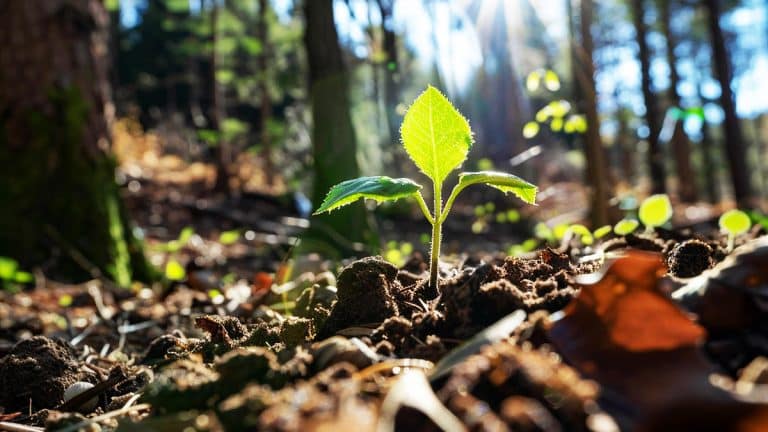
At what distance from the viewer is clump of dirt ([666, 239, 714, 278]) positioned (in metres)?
1.35

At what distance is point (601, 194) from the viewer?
4.81 m

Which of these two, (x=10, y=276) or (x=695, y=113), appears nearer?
(x=10, y=276)

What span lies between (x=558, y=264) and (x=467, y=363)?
69cm

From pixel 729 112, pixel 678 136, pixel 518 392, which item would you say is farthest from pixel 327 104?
pixel 678 136

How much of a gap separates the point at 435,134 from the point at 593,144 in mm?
3903

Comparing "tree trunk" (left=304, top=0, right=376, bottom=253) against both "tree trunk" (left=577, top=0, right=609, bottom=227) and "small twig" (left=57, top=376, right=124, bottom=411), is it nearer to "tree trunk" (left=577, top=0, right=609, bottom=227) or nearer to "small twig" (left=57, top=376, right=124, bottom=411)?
"tree trunk" (left=577, top=0, right=609, bottom=227)

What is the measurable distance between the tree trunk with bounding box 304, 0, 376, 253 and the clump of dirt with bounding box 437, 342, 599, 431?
4.53m

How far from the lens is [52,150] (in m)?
4.90

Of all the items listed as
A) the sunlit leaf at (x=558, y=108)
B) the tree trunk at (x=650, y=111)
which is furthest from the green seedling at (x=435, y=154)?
the tree trunk at (x=650, y=111)

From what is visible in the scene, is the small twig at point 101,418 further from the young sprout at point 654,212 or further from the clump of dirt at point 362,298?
the young sprout at point 654,212

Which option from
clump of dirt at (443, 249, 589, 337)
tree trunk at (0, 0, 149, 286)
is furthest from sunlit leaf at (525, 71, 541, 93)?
tree trunk at (0, 0, 149, 286)

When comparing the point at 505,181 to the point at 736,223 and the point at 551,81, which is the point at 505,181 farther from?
the point at 551,81

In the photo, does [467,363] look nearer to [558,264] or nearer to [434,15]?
[558,264]

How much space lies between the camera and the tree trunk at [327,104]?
5.48m
